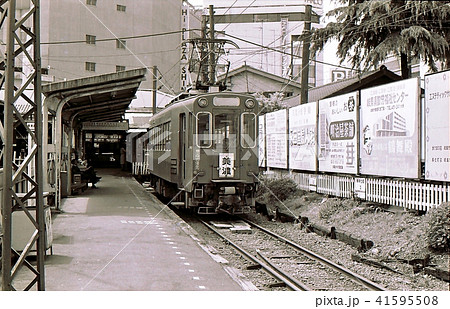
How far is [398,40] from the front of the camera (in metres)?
13.7

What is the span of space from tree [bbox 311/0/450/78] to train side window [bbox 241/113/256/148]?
3.94m

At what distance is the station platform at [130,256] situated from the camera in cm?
644

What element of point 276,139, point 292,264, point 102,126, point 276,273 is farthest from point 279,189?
point 102,126

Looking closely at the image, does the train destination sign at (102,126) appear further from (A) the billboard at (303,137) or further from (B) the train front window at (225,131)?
(B) the train front window at (225,131)

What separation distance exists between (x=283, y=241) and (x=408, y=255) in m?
2.57

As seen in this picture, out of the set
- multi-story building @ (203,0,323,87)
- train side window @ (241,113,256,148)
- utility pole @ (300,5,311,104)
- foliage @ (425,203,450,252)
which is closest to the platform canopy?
train side window @ (241,113,256,148)

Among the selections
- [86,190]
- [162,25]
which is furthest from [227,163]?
[162,25]

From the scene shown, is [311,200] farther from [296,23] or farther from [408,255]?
[296,23]

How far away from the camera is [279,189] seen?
16219mm

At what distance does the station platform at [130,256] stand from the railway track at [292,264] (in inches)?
26.3

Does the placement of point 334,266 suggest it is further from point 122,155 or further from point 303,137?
point 122,155

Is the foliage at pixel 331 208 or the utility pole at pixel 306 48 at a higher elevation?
the utility pole at pixel 306 48

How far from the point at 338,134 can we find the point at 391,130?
8.09 ft

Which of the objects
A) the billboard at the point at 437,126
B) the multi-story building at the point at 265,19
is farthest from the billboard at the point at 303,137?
the multi-story building at the point at 265,19
